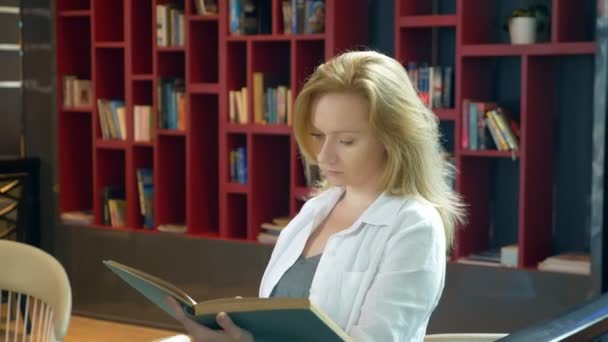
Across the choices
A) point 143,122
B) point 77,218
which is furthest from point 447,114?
point 77,218

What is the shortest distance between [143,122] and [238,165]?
2.37ft

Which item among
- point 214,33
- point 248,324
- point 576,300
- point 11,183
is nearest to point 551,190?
point 576,300

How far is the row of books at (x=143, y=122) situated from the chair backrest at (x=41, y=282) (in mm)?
3390

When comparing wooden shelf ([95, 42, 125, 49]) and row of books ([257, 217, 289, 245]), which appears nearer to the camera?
row of books ([257, 217, 289, 245])

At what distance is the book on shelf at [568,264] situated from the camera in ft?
15.2

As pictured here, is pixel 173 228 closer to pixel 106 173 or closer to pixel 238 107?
pixel 106 173

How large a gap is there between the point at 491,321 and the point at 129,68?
257cm

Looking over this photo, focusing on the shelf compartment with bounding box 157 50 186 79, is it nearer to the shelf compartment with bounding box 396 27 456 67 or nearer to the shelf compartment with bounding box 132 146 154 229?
the shelf compartment with bounding box 132 146 154 229

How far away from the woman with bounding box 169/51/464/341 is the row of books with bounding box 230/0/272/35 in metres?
3.72

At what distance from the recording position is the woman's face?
5.96 ft

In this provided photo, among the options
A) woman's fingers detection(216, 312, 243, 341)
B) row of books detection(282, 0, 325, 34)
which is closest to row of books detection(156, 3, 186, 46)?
row of books detection(282, 0, 325, 34)

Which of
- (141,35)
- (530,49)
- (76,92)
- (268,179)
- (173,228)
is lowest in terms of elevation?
(173,228)

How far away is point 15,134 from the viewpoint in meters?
6.46

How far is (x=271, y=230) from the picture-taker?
5.56m
